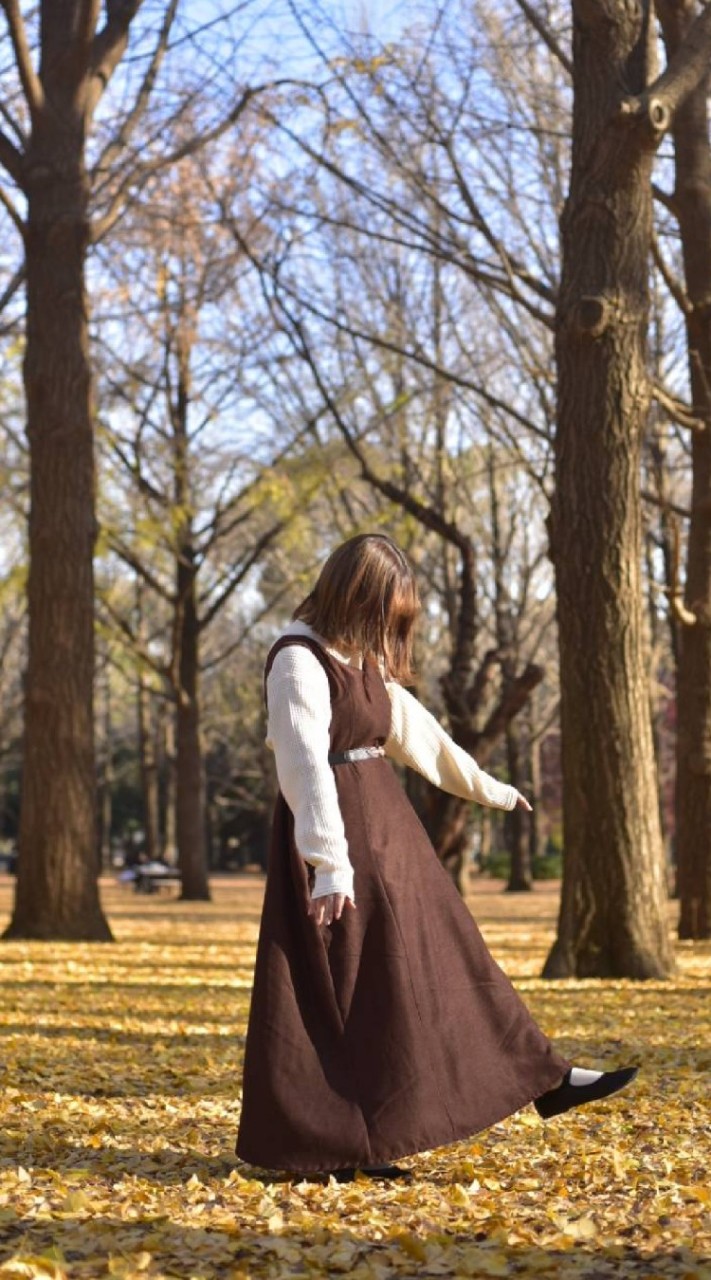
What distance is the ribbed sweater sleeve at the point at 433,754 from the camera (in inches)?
189

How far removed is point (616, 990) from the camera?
32.4 ft

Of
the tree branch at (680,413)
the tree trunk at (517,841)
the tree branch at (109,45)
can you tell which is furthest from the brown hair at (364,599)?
the tree trunk at (517,841)

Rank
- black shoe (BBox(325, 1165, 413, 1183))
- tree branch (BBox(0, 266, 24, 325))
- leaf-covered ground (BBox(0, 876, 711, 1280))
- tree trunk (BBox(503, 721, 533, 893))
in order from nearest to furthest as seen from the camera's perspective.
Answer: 1. leaf-covered ground (BBox(0, 876, 711, 1280))
2. black shoe (BBox(325, 1165, 413, 1183))
3. tree branch (BBox(0, 266, 24, 325))
4. tree trunk (BBox(503, 721, 533, 893))

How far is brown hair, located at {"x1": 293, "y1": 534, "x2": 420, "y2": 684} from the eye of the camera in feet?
14.9

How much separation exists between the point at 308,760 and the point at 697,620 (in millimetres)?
10466

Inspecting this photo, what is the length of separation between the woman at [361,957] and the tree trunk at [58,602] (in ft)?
31.6

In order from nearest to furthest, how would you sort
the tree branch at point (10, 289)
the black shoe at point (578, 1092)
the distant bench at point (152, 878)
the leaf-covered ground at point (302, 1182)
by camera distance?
the leaf-covered ground at point (302, 1182) → the black shoe at point (578, 1092) → the tree branch at point (10, 289) → the distant bench at point (152, 878)

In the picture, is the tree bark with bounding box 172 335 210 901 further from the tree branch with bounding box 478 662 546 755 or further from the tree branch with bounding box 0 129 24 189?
the tree branch with bounding box 0 129 24 189

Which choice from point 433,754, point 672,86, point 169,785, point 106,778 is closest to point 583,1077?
point 433,754

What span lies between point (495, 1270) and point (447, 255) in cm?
1063

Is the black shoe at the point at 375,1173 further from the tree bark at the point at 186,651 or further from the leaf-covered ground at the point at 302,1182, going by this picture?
the tree bark at the point at 186,651

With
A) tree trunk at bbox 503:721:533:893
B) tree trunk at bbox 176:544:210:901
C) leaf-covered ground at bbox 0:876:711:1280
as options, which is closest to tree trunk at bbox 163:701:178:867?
tree trunk at bbox 503:721:533:893

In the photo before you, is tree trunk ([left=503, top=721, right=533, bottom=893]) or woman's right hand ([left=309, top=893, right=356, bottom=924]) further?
tree trunk ([left=503, top=721, right=533, bottom=893])

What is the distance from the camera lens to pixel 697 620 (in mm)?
14375
